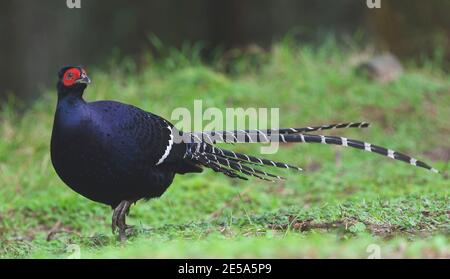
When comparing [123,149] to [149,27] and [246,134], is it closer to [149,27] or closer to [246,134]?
[246,134]

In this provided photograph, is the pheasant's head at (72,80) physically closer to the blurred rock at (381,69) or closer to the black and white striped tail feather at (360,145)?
the black and white striped tail feather at (360,145)

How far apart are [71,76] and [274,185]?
334 cm

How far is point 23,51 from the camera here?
44.1 feet

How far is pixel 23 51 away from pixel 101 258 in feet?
33.5

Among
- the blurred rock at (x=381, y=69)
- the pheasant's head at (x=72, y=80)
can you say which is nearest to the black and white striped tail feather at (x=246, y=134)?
the pheasant's head at (x=72, y=80)

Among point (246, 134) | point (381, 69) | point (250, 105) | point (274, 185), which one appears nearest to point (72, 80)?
point (246, 134)

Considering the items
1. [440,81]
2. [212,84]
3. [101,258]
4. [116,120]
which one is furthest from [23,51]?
[101,258]

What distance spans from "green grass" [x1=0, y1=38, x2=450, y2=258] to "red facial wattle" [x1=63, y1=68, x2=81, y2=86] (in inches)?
41.4

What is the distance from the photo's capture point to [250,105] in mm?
9695

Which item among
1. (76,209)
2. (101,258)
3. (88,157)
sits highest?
(88,157)

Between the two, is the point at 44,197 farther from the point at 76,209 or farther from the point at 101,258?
the point at 101,258

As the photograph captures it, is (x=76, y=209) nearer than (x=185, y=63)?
Yes

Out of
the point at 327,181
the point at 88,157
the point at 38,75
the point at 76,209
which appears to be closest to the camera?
the point at 88,157

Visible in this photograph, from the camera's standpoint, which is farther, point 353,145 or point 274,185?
point 274,185
